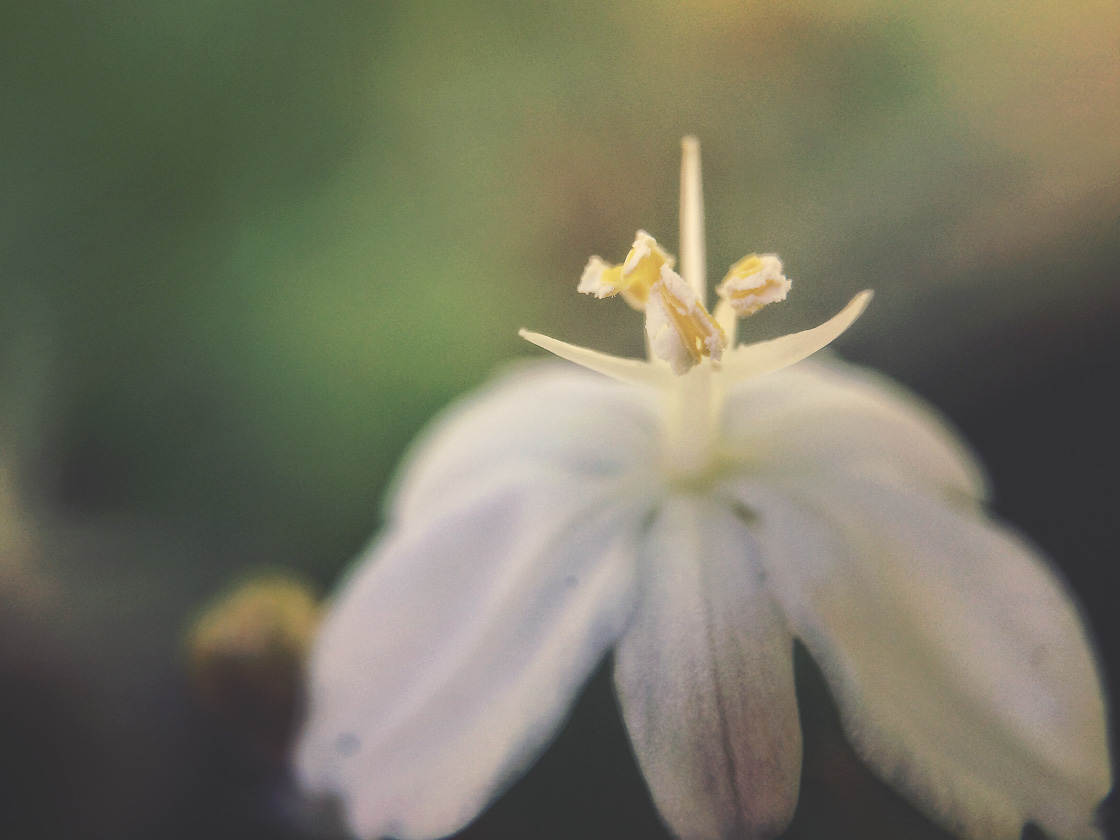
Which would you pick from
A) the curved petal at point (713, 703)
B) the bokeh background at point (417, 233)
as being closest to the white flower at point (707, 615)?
the curved petal at point (713, 703)

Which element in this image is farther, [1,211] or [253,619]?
[1,211]

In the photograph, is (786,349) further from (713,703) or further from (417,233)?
(417,233)

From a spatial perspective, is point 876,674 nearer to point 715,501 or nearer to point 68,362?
point 715,501

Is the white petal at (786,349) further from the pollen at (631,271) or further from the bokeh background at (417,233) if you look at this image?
the bokeh background at (417,233)

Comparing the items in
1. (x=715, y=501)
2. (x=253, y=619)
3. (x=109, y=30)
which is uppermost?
(x=109, y=30)

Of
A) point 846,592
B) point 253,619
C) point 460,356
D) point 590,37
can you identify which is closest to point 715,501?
point 846,592

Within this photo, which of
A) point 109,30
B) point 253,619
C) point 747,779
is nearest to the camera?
point 747,779

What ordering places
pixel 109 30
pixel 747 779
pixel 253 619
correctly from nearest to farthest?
pixel 747 779
pixel 253 619
pixel 109 30
